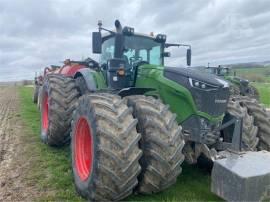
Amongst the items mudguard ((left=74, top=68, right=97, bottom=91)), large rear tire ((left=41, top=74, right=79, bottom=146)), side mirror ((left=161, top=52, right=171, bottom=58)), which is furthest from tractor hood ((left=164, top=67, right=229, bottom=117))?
large rear tire ((left=41, top=74, right=79, bottom=146))

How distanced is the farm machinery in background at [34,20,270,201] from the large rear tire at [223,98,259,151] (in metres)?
0.02

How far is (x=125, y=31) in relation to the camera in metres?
6.33

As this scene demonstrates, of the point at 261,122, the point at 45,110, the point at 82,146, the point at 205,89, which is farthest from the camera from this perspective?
the point at 45,110

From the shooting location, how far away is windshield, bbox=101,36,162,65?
644 cm

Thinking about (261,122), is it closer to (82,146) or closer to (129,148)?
(129,148)

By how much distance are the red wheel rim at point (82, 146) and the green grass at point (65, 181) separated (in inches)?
14.4

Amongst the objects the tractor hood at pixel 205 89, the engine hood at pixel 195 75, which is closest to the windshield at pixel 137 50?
the engine hood at pixel 195 75

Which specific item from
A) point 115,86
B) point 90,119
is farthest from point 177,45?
point 90,119

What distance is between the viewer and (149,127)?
13.8ft

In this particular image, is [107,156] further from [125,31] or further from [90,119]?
[125,31]

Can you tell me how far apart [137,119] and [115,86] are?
6.34 feet

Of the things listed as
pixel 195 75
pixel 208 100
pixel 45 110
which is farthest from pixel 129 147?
pixel 45 110

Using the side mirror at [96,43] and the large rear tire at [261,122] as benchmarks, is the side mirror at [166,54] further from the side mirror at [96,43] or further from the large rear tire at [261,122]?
the large rear tire at [261,122]

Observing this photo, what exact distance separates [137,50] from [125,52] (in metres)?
0.31
